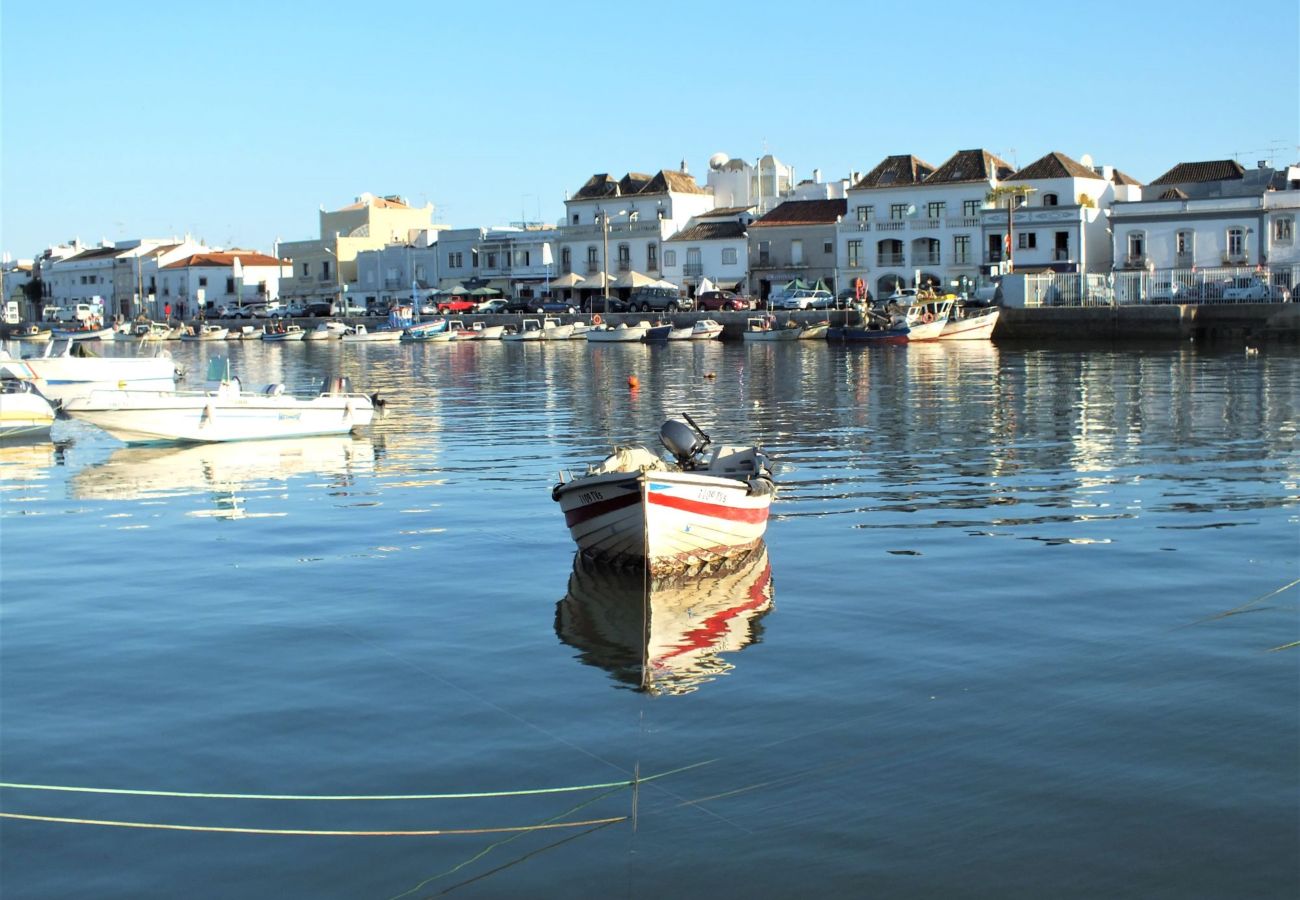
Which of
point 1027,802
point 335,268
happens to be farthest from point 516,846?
point 335,268

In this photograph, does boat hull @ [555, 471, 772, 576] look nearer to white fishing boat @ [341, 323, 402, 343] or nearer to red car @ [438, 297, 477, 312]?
white fishing boat @ [341, 323, 402, 343]

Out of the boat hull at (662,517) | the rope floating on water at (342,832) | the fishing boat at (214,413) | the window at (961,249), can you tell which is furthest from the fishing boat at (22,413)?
the window at (961,249)

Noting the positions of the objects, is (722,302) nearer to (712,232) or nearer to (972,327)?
(712,232)

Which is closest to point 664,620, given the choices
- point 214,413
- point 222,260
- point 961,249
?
point 214,413

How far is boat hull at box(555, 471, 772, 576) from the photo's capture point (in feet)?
48.1

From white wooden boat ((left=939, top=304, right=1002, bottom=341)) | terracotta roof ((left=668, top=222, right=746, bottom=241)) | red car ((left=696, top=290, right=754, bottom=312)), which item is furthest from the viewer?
terracotta roof ((left=668, top=222, right=746, bottom=241))

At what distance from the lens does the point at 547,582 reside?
612 inches

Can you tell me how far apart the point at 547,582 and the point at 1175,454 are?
14.2m

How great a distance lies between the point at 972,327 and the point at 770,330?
38.4 feet

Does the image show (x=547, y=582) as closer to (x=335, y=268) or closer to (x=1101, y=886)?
(x=1101, y=886)

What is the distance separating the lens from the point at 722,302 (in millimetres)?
86312

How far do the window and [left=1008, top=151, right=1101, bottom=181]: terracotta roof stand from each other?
169 inches

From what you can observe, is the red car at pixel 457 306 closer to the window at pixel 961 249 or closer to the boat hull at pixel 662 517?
the window at pixel 961 249

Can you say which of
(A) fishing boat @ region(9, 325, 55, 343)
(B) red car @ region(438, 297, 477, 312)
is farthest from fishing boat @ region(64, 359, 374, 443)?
(A) fishing boat @ region(9, 325, 55, 343)
